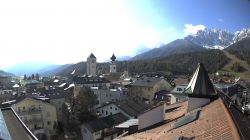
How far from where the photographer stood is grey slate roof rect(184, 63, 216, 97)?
20.3 meters

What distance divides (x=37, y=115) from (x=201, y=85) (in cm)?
3263

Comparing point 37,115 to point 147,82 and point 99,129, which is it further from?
point 147,82

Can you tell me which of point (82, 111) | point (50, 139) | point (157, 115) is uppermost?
point (157, 115)

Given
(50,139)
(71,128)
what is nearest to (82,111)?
(71,128)

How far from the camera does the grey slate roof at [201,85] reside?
20.3m

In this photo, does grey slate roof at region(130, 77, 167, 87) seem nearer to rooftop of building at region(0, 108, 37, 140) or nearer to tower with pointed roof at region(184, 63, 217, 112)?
tower with pointed roof at region(184, 63, 217, 112)

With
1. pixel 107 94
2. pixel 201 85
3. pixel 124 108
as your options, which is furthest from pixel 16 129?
pixel 107 94

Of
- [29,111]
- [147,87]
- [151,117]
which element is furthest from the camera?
[147,87]

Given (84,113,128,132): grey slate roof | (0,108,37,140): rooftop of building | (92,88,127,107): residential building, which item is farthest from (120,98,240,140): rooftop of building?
(92,88,127,107): residential building

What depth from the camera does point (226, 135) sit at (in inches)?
504

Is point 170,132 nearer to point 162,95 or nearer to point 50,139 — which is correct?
point 50,139

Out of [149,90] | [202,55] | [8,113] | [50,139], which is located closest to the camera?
[8,113]

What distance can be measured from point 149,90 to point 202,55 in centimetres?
10505

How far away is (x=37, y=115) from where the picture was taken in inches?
1861
